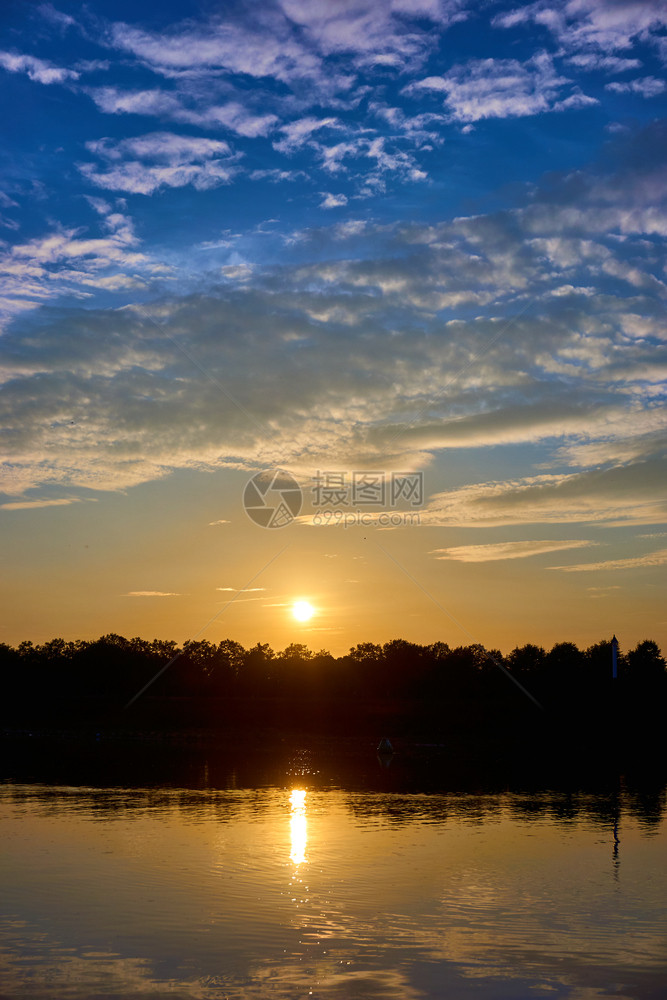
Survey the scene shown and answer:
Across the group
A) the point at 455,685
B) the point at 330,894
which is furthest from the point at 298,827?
the point at 455,685

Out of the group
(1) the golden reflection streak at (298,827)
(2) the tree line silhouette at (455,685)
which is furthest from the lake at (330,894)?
(2) the tree line silhouette at (455,685)

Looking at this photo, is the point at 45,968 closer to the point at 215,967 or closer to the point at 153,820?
the point at 215,967

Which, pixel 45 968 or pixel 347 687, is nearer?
Answer: pixel 45 968

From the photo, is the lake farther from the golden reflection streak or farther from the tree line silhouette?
the tree line silhouette

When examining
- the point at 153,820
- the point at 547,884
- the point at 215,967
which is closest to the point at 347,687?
the point at 153,820

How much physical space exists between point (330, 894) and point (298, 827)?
15309 millimetres

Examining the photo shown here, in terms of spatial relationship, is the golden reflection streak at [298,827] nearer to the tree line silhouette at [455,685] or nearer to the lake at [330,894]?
the lake at [330,894]

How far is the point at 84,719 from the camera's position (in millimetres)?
155875

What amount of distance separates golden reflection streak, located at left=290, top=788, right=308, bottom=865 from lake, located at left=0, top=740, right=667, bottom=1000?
14 cm

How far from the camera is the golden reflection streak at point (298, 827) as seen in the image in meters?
34.7

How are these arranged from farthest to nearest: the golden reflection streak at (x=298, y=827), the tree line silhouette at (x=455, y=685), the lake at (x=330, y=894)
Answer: the tree line silhouette at (x=455, y=685), the golden reflection streak at (x=298, y=827), the lake at (x=330, y=894)

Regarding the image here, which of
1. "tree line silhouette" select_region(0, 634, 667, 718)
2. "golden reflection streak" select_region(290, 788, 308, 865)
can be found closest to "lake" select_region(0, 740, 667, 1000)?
"golden reflection streak" select_region(290, 788, 308, 865)

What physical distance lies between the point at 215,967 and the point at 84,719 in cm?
14601

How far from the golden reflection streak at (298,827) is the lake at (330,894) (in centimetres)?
14
